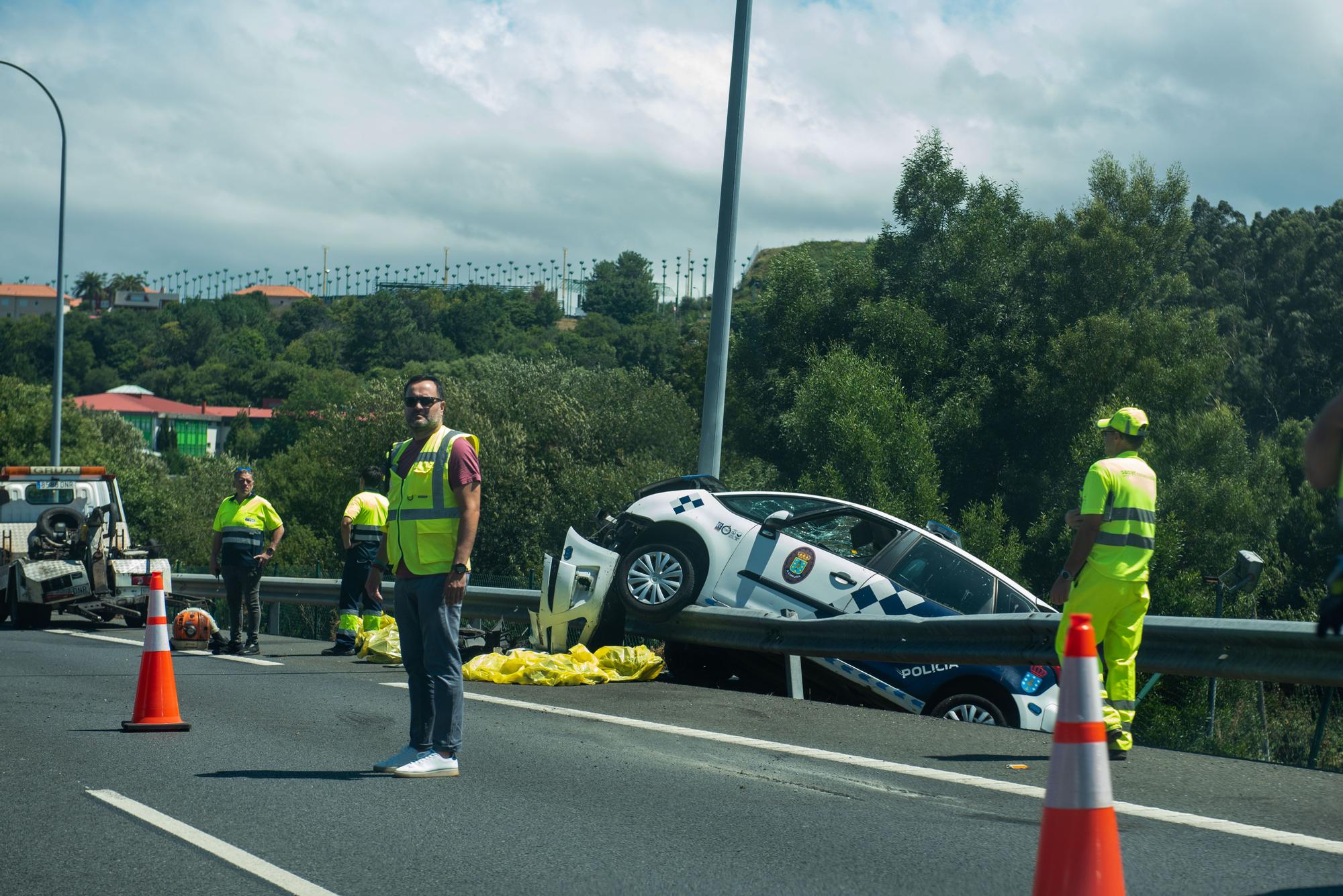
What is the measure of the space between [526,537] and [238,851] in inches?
1695

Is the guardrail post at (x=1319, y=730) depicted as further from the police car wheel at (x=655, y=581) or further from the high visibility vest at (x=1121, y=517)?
the police car wheel at (x=655, y=581)

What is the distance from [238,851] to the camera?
4.87 m

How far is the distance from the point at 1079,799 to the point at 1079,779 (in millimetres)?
53

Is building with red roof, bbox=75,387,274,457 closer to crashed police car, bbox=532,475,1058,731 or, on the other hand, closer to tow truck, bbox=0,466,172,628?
tow truck, bbox=0,466,172,628

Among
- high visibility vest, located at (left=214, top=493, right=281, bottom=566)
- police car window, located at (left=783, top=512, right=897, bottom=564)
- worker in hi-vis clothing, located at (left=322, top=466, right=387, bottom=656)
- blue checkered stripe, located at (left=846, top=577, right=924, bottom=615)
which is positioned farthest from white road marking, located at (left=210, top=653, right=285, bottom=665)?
blue checkered stripe, located at (left=846, top=577, right=924, bottom=615)

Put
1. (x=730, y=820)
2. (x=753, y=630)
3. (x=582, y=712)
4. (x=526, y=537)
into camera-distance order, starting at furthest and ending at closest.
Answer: (x=526, y=537) < (x=753, y=630) < (x=582, y=712) < (x=730, y=820)

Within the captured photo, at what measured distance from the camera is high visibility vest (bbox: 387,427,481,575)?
6.45 metres

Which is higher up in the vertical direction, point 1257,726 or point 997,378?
point 997,378

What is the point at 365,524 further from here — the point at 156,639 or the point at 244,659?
the point at 156,639

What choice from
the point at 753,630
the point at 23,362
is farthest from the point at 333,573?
the point at 23,362

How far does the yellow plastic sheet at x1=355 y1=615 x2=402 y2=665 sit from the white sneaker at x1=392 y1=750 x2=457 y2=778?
5.61m

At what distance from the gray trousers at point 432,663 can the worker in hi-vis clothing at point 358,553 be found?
6196 mm

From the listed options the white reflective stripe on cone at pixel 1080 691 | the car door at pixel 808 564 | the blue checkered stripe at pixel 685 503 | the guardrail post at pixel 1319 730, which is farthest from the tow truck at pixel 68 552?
the white reflective stripe on cone at pixel 1080 691

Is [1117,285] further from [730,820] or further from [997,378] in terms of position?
[730,820]
